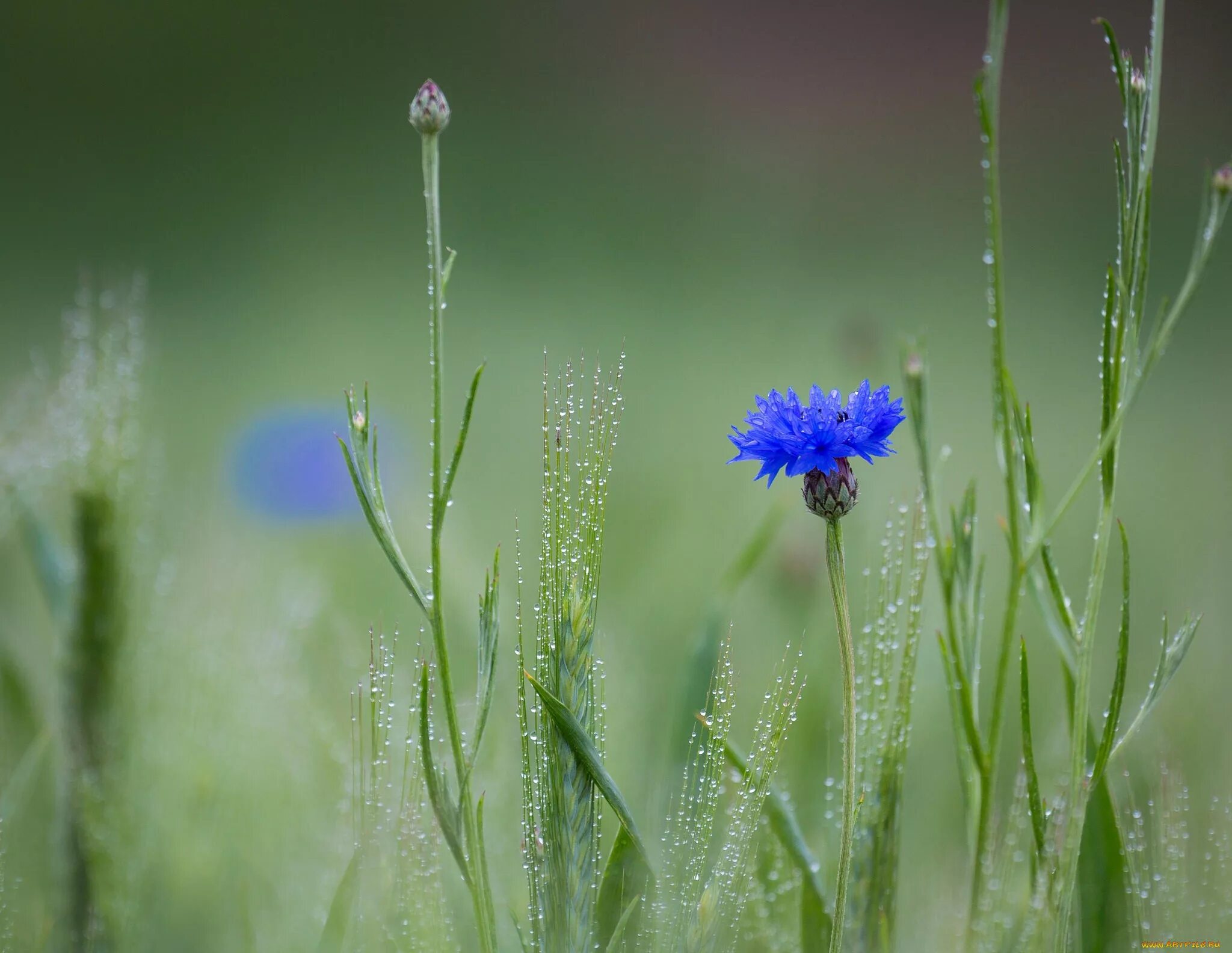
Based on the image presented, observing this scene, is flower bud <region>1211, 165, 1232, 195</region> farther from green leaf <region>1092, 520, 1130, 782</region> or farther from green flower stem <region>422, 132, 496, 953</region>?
green flower stem <region>422, 132, 496, 953</region>

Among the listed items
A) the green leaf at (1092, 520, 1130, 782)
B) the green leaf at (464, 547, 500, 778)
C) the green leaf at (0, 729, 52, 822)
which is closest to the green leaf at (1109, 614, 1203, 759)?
the green leaf at (1092, 520, 1130, 782)

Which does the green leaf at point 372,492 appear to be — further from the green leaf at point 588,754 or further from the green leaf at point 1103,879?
the green leaf at point 1103,879

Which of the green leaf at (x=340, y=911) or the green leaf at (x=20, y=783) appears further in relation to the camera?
the green leaf at (x=20, y=783)

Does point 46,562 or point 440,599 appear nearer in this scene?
point 440,599

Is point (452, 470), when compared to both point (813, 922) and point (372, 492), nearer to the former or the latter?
point (372, 492)

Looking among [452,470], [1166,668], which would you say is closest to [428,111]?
[452,470]

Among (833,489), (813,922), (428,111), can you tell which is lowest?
(813,922)

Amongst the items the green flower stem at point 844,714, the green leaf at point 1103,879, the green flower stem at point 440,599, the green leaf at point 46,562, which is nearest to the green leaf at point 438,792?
the green flower stem at point 440,599
